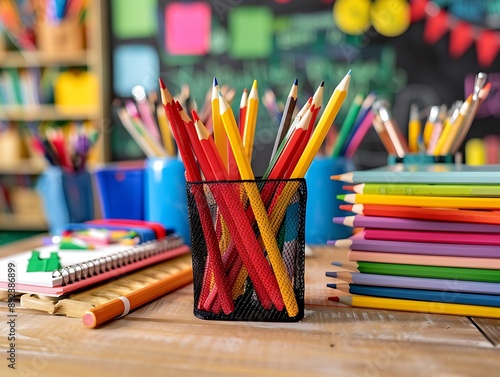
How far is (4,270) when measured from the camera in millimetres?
536

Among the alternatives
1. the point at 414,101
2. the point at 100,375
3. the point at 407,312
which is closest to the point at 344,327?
the point at 407,312

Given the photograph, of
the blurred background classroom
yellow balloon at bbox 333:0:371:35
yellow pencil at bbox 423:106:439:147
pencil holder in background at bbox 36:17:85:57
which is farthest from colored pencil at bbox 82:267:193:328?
pencil holder in background at bbox 36:17:85:57

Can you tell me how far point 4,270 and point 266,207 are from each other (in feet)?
0.90

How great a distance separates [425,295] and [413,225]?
0.06 m

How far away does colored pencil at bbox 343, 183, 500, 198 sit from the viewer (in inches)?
18.6

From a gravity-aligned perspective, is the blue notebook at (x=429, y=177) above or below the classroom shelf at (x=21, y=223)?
above

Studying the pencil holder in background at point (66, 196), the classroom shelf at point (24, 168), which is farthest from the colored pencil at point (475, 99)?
the classroom shelf at point (24, 168)

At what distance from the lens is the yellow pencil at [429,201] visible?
47 cm

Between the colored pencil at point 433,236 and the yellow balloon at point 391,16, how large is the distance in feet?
6.20

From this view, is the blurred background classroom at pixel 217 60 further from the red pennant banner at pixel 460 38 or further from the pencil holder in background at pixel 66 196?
the pencil holder in background at pixel 66 196

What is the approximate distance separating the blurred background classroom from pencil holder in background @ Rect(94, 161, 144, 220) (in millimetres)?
1083

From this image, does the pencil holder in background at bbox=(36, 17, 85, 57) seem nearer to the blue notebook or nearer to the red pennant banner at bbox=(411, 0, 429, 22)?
the red pennant banner at bbox=(411, 0, 429, 22)

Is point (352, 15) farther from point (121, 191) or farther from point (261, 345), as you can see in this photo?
point (261, 345)

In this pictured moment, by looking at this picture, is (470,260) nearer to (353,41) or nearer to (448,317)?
(448,317)
